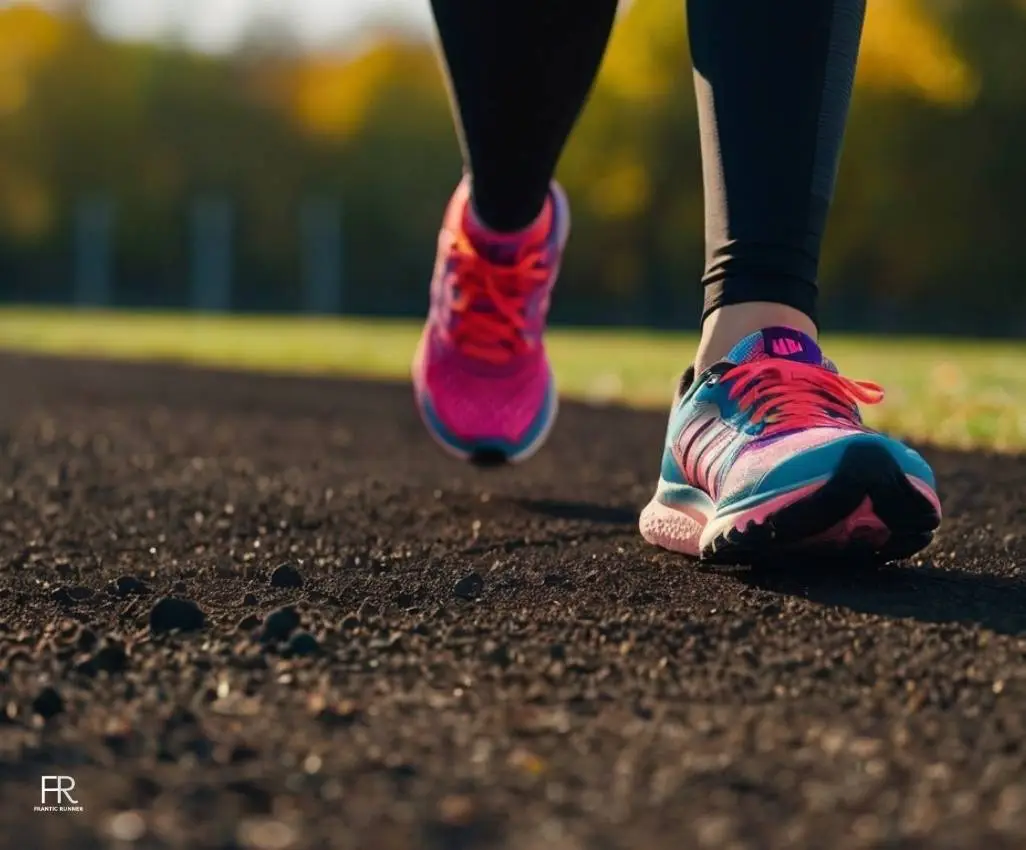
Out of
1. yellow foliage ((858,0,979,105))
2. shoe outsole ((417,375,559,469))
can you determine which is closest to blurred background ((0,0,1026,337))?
yellow foliage ((858,0,979,105))

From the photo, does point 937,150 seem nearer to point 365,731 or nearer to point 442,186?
point 442,186

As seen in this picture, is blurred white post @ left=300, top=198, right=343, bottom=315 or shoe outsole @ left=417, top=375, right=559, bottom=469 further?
blurred white post @ left=300, top=198, right=343, bottom=315

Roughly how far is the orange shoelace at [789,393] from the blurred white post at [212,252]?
3148cm

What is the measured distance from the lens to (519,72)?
193 centimetres

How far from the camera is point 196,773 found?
33.5 inches

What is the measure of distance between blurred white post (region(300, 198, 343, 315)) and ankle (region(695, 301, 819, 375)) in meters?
30.5

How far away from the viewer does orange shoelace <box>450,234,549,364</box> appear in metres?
2.31

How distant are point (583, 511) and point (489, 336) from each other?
0.35m

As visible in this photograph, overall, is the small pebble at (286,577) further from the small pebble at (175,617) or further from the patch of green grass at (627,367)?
the patch of green grass at (627,367)

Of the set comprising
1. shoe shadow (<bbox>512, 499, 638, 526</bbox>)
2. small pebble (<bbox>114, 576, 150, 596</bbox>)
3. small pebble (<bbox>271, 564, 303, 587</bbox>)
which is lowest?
shoe shadow (<bbox>512, 499, 638, 526</bbox>)

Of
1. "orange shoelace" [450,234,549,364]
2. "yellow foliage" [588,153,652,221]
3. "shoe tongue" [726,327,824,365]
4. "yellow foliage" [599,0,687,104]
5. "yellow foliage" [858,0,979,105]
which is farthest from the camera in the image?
"yellow foliage" [588,153,652,221]

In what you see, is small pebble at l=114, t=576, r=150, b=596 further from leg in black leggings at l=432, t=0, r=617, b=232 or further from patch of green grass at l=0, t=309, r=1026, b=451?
patch of green grass at l=0, t=309, r=1026, b=451

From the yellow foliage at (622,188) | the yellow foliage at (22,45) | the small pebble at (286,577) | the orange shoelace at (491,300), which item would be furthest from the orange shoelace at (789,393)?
the yellow foliage at (22,45)

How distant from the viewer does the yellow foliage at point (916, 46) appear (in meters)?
16.3
